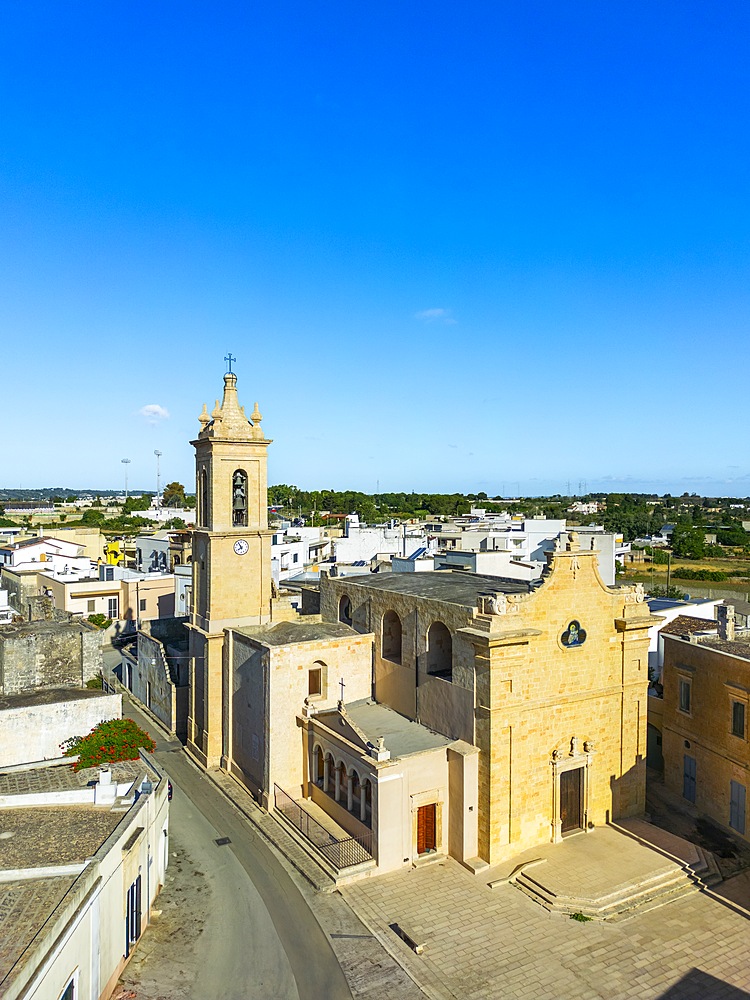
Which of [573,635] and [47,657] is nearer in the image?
[573,635]

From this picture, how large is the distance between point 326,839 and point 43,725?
1088cm

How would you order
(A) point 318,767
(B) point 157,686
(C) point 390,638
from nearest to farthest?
(A) point 318,767 < (C) point 390,638 < (B) point 157,686

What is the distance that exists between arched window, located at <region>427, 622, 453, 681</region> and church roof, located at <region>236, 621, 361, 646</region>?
3506 mm

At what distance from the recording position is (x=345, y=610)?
32406mm

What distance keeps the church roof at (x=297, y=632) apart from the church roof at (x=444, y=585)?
2.11m

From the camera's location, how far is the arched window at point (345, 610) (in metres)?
32.0

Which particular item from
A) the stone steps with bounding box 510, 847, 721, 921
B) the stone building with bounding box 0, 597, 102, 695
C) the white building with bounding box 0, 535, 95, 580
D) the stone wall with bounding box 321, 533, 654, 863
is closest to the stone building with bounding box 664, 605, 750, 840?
the stone wall with bounding box 321, 533, 654, 863

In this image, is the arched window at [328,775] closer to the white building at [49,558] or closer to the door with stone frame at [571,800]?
the door with stone frame at [571,800]

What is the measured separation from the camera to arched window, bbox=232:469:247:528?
32.3 metres

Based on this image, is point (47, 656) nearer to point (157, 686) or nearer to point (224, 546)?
point (224, 546)

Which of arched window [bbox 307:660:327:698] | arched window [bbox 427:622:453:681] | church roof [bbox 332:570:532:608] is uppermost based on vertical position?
church roof [bbox 332:570:532:608]

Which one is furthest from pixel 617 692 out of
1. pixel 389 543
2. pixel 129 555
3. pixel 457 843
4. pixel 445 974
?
pixel 129 555

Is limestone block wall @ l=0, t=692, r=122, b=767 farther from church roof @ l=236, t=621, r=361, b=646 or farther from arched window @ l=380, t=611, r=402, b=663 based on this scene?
arched window @ l=380, t=611, r=402, b=663

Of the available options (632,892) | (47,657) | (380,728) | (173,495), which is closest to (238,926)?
(380,728)
